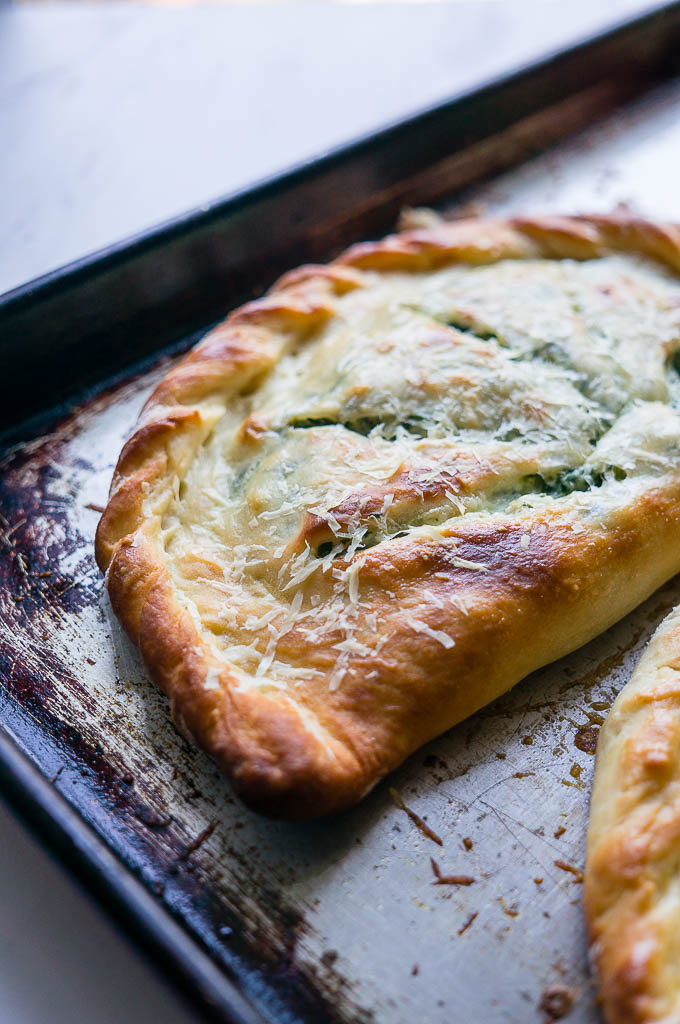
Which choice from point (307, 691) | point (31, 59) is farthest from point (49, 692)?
point (31, 59)

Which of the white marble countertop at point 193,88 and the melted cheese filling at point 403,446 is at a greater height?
the white marble countertop at point 193,88

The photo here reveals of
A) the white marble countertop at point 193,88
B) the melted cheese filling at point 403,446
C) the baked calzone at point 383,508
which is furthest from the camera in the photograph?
the white marble countertop at point 193,88

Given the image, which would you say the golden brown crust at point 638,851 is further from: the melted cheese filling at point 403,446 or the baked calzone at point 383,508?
the melted cheese filling at point 403,446

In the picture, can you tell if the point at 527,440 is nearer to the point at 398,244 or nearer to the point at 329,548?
the point at 329,548

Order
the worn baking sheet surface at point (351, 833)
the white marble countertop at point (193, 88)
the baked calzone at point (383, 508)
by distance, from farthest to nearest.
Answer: the white marble countertop at point (193, 88)
the baked calzone at point (383, 508)
the worn baking sheet surface at point (351, 833)

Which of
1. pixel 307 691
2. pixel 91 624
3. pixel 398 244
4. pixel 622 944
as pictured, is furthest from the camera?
pixel 398 244

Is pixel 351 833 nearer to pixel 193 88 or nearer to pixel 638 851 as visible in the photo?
pixel 638 851

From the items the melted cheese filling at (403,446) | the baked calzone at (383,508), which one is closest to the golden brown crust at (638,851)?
the baked calzone at (383,508)

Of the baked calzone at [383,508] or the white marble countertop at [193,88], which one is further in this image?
the white marble countertop at [193,88]
